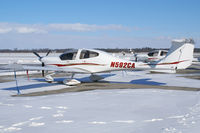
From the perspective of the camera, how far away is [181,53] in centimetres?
1020

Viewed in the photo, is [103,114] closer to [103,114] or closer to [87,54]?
Answer: [103,114]

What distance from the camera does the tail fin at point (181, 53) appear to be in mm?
10091

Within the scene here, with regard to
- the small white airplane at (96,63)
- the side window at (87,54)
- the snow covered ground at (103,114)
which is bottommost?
the snow covered ground at (103,114)

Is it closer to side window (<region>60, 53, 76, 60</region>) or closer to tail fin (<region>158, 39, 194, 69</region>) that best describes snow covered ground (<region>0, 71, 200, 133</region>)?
tail fin (<region>158, 39, 194, 69</region>)

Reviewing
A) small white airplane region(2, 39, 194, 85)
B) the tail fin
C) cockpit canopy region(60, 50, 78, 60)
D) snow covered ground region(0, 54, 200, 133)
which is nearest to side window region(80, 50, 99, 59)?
small white airplane region(2, 39, 194, 85)

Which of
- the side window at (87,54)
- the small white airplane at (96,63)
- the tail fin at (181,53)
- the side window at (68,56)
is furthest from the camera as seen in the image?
the side window at (68,56)

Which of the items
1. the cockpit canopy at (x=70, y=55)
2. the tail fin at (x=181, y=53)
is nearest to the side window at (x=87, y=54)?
the cockpit canopy at (x=70, y=55)

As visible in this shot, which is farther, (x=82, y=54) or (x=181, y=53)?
(x=82, y=54)

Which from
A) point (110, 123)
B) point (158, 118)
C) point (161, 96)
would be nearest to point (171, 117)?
point (158, 118)

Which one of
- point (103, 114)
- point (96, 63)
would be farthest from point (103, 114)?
point (96, 63)

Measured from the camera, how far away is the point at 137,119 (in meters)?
5.32

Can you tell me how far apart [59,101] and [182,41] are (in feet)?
19.8

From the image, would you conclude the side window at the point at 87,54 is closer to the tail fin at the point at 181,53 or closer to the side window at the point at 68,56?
the side window at the point at 68,56

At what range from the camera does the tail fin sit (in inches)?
397
